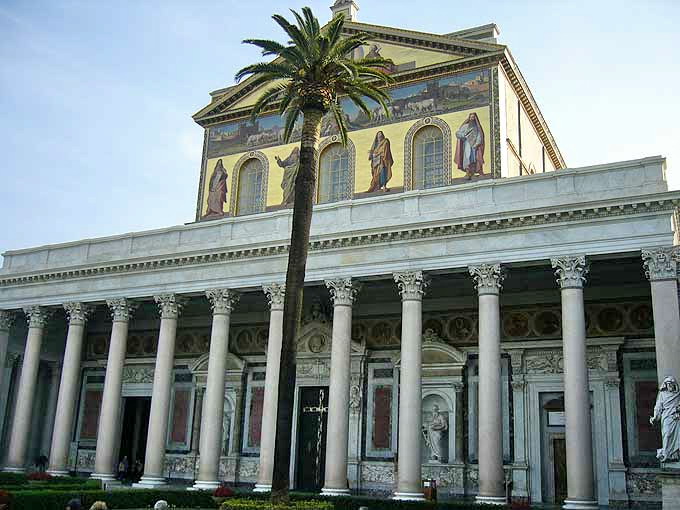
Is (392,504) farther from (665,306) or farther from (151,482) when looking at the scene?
(151,482)

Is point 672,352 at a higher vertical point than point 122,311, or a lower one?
lower

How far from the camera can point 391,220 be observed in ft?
82.4

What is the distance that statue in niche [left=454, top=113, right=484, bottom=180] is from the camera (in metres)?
27.8

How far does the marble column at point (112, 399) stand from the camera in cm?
2809

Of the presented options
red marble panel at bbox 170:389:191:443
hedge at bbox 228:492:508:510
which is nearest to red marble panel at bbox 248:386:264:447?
red marble panel at bbox 170:389:191:443

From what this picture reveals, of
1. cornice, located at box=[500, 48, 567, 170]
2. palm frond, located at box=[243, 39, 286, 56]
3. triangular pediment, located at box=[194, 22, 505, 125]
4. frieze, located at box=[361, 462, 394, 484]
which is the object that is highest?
triangular pediment, located at box=[194, 22, 505, 125]

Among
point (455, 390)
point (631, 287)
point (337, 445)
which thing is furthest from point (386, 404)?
point (631, 287)

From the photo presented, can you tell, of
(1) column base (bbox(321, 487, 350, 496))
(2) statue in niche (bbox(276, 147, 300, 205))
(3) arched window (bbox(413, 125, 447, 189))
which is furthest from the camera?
(2) statue in niche (bbox(276, 147, 300, 205))

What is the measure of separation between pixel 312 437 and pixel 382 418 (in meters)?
3.11

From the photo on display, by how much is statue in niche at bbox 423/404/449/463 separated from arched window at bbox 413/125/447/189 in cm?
873

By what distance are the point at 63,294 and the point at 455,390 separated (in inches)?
663

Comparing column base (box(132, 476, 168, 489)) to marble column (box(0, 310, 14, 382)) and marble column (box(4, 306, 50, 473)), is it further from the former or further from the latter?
marble column (box(0, 310, 14, 382))

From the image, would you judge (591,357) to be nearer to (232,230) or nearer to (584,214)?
(584,214)

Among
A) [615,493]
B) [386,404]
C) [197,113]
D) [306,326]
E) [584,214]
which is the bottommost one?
[615,493]
